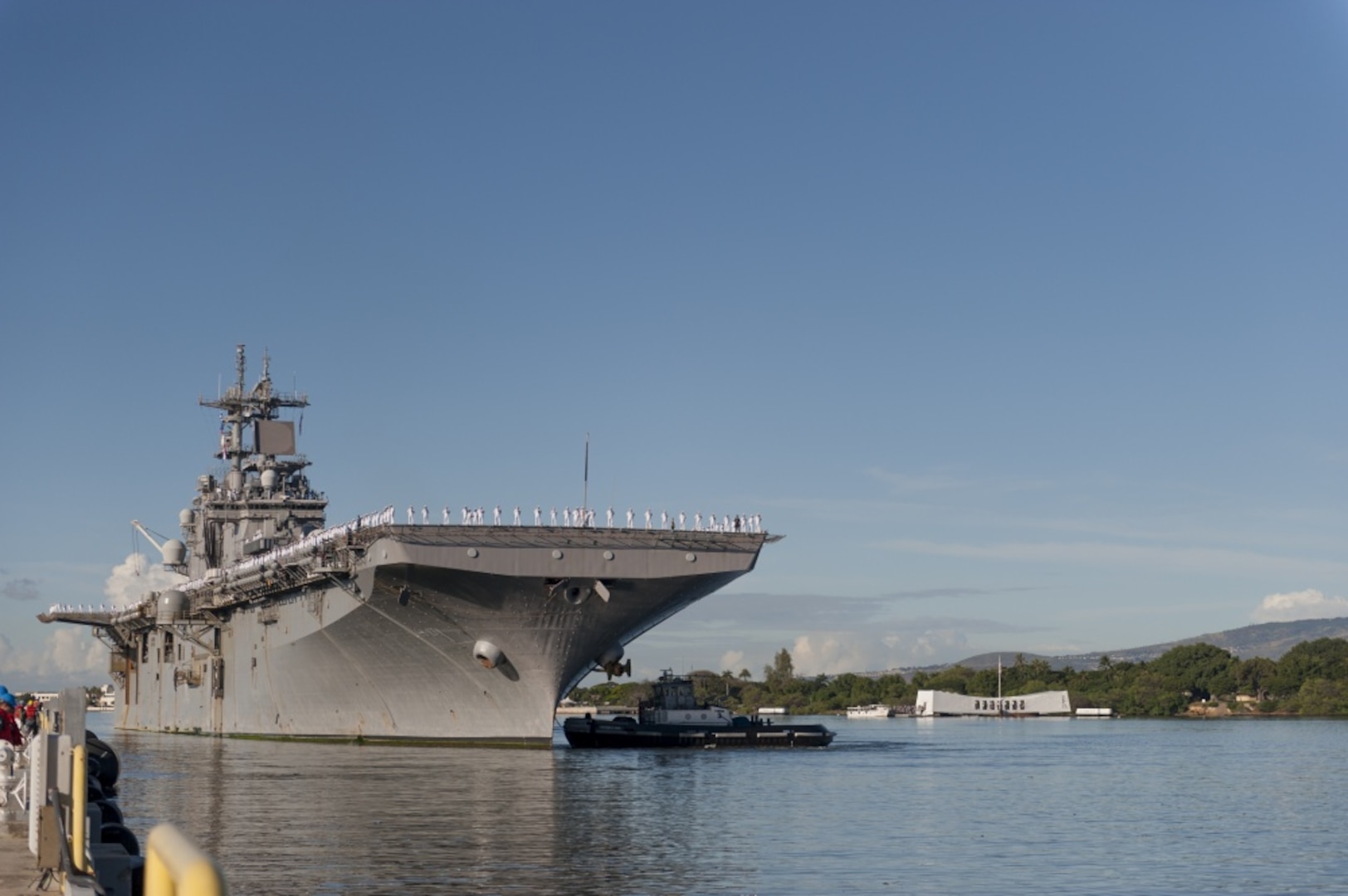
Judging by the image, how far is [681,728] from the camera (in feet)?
197

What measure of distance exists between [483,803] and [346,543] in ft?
51.6

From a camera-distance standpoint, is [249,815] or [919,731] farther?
[919,731]

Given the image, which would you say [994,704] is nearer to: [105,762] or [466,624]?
[466,624]

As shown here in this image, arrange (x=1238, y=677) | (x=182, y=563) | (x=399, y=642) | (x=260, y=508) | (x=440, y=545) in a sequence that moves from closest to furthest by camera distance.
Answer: (x=440, y=545)
(x=399, y=642)
(x=260, y=508)
(x=182, y=563)
(x=1238, y=677)

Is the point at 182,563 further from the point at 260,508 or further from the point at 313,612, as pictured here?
the point at 313,612

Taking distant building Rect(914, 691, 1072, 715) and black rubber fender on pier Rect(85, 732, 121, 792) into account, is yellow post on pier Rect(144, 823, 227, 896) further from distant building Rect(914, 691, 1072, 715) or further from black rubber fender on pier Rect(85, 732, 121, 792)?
distant building Rect(914, 691, 1072, 715)

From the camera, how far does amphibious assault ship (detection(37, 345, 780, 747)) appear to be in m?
42.8

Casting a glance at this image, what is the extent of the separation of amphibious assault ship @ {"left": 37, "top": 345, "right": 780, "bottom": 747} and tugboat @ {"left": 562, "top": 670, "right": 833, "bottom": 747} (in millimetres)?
9753

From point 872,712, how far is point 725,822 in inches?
5624

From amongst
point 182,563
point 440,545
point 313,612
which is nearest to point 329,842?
point 440,545

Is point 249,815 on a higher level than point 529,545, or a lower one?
lower

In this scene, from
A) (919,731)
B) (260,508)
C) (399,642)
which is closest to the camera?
(399,642)

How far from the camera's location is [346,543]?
144 feet

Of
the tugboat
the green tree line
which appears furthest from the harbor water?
the green tree line
